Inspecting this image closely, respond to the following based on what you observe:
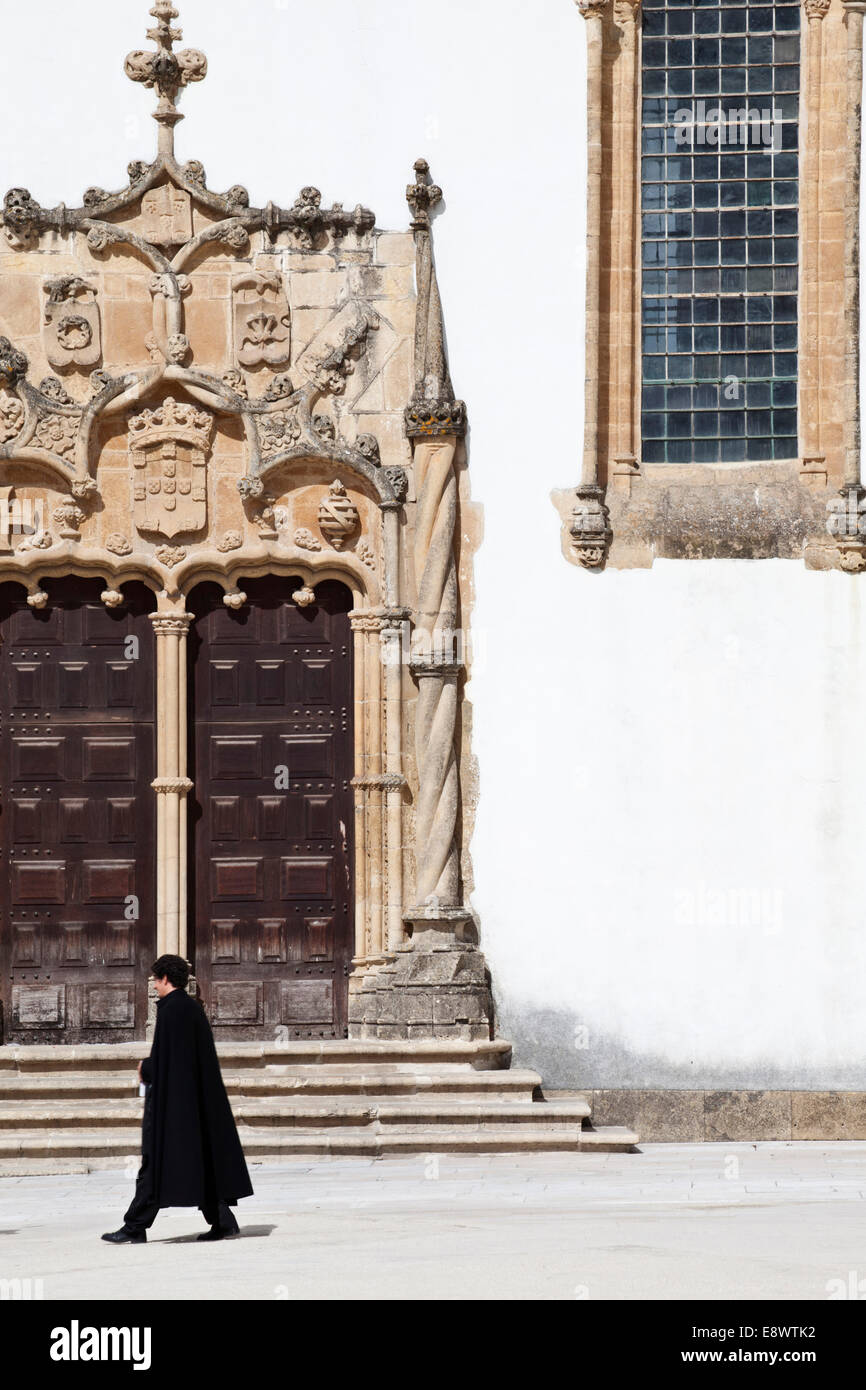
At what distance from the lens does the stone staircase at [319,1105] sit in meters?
12.9

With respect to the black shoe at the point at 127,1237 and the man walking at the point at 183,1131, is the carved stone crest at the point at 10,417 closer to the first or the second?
the man walking at the point at 183,1131

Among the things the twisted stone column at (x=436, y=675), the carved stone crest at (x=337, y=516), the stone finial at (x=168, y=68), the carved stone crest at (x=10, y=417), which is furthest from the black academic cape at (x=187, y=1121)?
the stone finial at (x=168, y=68)

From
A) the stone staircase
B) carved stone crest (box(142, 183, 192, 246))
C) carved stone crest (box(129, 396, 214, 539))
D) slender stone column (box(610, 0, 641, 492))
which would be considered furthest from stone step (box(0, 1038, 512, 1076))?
carved stone crest (box(142, 183, 192, 246))

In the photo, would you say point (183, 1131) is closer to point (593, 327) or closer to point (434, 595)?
point (434, 595)

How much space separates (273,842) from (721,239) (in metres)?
5.09

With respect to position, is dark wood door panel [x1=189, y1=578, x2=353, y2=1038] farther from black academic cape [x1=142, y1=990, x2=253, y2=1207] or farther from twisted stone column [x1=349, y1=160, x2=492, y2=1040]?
black academic cape [x1=142, y1=990, x2=253, y2=1207]

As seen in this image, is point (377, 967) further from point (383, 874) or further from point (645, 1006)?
point (645, 1006)

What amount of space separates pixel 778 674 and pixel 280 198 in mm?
4598

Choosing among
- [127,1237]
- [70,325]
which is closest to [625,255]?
[70,325]

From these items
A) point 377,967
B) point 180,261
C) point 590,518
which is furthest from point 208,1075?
point 180,261

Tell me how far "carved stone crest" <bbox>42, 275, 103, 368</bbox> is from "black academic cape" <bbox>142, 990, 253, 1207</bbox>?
6386 mm

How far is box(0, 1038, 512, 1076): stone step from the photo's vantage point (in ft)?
45.5

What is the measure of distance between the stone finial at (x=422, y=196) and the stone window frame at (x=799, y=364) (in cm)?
105

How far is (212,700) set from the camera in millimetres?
Answer: 14859
